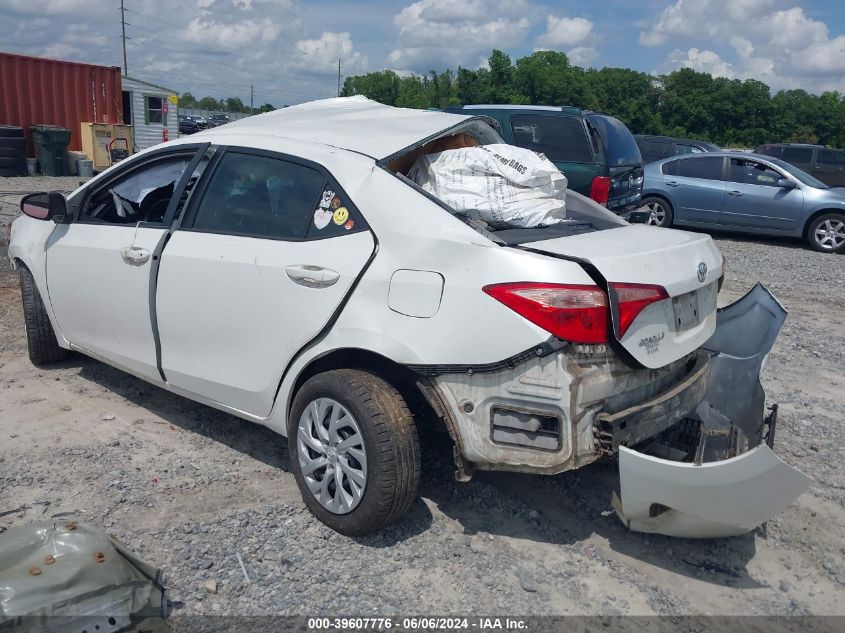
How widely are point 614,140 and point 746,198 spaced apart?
436cm

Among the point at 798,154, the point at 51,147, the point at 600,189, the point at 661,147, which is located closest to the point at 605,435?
the point at 600,189

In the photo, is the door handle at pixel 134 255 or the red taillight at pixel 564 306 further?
the door handle at pixel 134 255

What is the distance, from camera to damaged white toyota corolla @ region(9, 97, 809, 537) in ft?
9.59

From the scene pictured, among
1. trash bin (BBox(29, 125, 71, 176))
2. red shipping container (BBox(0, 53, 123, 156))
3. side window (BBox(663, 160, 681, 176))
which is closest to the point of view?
side window (BBox(663, 160, 681, 176))

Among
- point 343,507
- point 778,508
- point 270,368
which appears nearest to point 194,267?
point 270,368

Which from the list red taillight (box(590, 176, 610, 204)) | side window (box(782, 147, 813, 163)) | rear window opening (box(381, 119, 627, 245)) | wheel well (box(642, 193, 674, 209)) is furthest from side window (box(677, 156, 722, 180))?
rear window opening (box(381, 119, 627, 245))

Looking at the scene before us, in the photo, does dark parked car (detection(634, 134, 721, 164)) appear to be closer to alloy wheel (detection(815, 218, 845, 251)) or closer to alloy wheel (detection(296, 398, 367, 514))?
alloy wheel (detection(815, 218, 845, 251))

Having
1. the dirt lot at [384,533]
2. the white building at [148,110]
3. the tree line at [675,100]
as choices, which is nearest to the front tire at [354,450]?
the dirt lot at [384,533]

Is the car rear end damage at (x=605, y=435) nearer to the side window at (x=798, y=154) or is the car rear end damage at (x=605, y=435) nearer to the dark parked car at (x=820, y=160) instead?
the dark parked car at (x=820, y=160)

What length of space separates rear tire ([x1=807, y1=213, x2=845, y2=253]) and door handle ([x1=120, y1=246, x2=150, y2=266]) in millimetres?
11686

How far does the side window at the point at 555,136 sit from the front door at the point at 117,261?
5922 mm

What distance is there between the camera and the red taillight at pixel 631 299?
2.95 m

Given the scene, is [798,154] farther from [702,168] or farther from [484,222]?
[484,222]

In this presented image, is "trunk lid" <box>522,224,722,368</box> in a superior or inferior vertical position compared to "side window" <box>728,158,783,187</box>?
inferior
